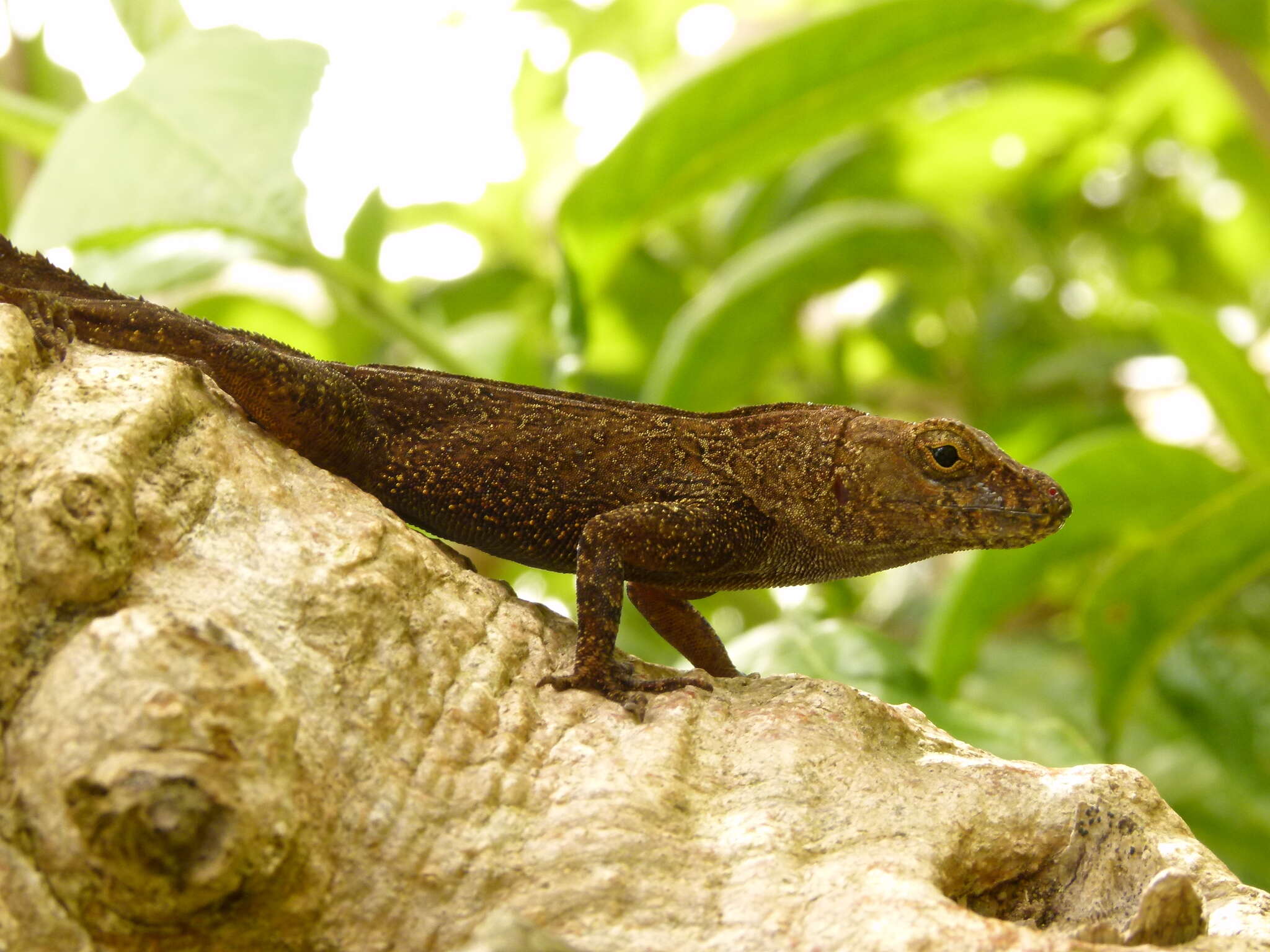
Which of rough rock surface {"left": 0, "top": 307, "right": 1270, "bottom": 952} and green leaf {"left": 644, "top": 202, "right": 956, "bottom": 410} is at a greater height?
green leaf {"left": 644, "top": 202, "right": 956, "bottom": 410}

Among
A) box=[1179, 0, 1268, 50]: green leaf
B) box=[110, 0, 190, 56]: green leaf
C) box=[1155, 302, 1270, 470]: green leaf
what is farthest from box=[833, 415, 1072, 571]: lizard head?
box=[110, 0, 190, 56]: green leaf

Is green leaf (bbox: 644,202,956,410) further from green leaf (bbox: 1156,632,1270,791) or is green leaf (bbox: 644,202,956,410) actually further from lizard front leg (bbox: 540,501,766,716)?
green leaf (bbox: 1156,632,1270,791)

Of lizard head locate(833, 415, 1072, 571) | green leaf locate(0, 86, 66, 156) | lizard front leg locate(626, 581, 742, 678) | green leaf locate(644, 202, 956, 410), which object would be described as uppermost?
green leaf locate(644, 202, 956, 410)

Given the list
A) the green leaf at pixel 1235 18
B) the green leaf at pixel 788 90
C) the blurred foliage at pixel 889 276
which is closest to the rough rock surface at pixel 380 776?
the blurred foliage at pixel 889 276

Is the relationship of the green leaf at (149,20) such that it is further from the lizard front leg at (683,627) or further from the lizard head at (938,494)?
the lizard head at (938,494)

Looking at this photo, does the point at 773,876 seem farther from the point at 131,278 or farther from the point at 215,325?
the point at 131,278

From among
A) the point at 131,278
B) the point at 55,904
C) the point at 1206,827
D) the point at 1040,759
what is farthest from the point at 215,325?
the point at 1206,827
